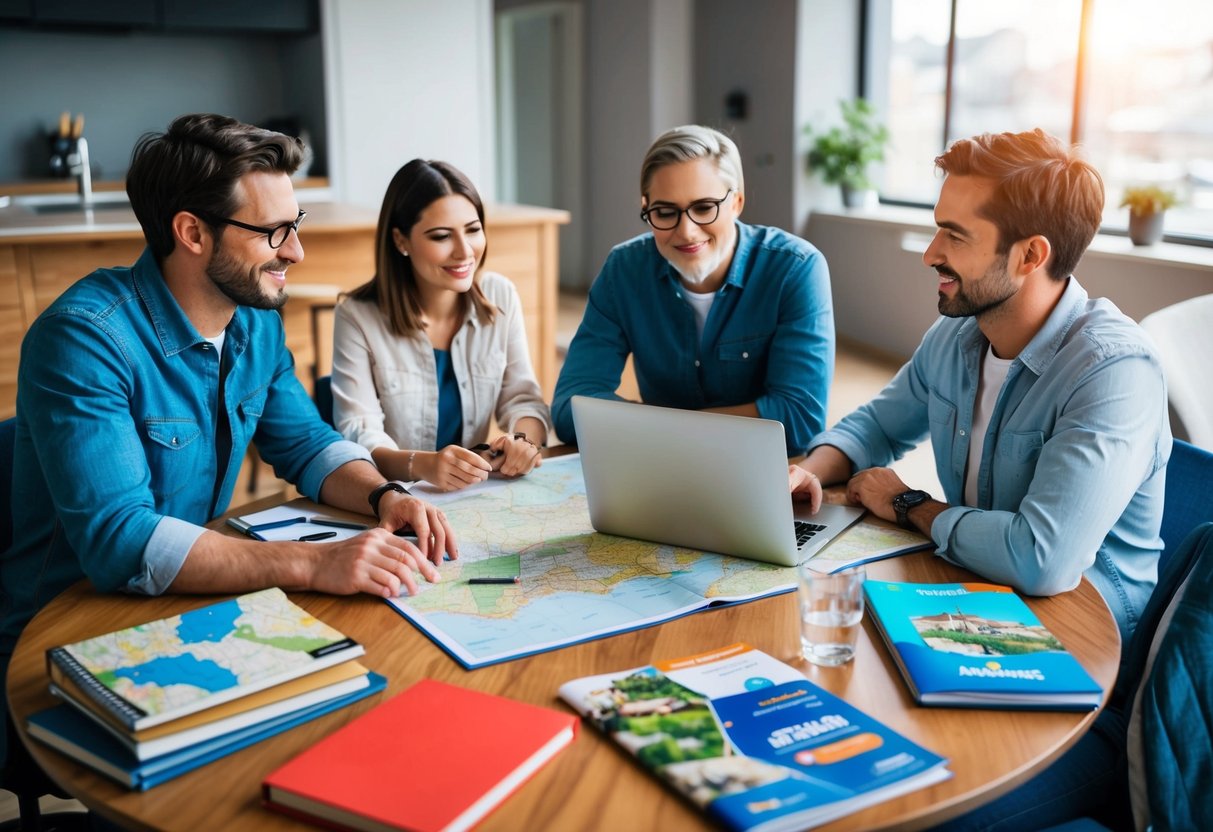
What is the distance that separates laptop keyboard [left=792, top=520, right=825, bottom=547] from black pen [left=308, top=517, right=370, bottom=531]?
0.62 meters

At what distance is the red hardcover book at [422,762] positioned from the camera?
2.86ft

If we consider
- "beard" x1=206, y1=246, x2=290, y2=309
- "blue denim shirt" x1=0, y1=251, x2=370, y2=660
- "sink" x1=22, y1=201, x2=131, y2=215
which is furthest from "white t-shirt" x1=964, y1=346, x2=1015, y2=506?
"sink" x1=22, y1=201, x2=131, y2=215

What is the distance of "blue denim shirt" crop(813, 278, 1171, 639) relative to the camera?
1.35 m

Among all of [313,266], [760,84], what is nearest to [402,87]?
[760,84]

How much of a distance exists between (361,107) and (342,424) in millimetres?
4335

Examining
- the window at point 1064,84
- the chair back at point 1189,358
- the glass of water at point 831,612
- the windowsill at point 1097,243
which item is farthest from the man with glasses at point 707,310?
the window at point 1064,84

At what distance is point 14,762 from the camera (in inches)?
55.4

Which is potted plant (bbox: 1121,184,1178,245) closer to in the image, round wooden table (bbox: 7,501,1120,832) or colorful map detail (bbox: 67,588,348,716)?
round wooden table (bbox: 7,501,1120,832)

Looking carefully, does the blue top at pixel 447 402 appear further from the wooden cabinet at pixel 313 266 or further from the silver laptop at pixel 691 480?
the wooden cabinet at pixel 313 266

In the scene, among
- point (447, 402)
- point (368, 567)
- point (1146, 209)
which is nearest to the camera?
point (368, 567)

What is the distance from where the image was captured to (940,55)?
A: 585 centimetres

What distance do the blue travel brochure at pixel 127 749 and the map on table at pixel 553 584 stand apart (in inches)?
7.8

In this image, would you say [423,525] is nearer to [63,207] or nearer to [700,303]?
[700,303]

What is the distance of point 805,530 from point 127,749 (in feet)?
3.02
